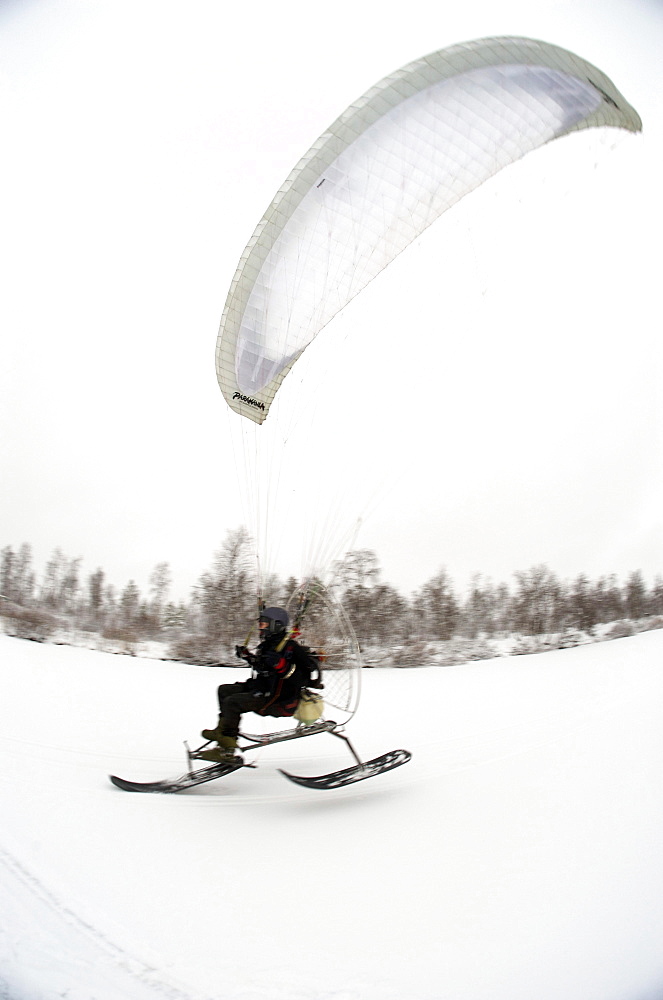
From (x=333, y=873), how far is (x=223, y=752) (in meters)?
0.79

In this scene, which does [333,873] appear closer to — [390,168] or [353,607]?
[390,168]

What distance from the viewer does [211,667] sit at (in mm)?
7074

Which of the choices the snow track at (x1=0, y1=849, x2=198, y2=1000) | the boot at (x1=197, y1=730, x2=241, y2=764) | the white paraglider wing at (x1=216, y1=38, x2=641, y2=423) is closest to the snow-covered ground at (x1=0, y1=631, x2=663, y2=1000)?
the snow track at (x1=0, y1=849, x2=198, y2=1000)

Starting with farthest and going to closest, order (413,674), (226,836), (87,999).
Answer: (413,674) < (226,836) < (87,999)

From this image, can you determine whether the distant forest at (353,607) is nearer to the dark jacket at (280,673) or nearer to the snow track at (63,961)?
the dark jacket at (280,673)

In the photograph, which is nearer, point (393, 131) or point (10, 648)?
point (393, 131)

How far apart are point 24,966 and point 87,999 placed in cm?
25

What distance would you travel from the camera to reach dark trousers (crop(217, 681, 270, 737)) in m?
2.74

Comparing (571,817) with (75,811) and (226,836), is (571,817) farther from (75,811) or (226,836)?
(75,811)

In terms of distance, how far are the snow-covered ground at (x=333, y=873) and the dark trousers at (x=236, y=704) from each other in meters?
0.44

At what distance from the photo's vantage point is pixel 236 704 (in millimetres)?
2738

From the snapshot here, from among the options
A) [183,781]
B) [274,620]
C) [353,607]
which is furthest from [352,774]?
[353,607]

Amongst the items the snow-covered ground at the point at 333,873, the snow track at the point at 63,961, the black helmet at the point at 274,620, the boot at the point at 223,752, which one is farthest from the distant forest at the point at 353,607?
the snow track at the point at 63,961

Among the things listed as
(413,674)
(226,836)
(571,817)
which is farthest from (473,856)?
(413,674)
